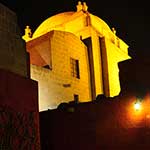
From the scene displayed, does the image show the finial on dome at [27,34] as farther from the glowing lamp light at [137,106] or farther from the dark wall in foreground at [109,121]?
the glowing lamp light at [137,106]

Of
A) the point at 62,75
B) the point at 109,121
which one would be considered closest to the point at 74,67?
the point at 62,75

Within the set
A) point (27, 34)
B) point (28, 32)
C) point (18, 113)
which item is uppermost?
point (28, 32)

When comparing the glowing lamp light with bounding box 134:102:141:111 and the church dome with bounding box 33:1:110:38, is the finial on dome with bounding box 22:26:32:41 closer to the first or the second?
the church dome with bounding box 33:1:110:38

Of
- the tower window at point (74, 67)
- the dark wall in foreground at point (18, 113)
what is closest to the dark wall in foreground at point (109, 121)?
the dark wall in foreground at point (18, 113)

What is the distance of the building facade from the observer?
76.2 feet

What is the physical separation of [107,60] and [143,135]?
16.2m

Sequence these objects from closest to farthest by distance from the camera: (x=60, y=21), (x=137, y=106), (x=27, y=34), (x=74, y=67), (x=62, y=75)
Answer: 1. (x=137, y=106)
2. (x=62, y=75)
3. (x=74, y=67)
4. (x=60, y=21)
5. (x=27, y=34)

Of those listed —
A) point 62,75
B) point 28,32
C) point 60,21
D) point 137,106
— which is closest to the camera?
point 137,106

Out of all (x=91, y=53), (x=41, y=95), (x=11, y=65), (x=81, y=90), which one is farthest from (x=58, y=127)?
(x=91, y=53)

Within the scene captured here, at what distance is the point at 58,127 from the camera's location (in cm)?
1545

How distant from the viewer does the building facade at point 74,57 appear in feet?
76.2

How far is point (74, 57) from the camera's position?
26.2m

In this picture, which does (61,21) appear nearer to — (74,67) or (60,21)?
(60,21)

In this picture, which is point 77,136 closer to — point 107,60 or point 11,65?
point 11,65
